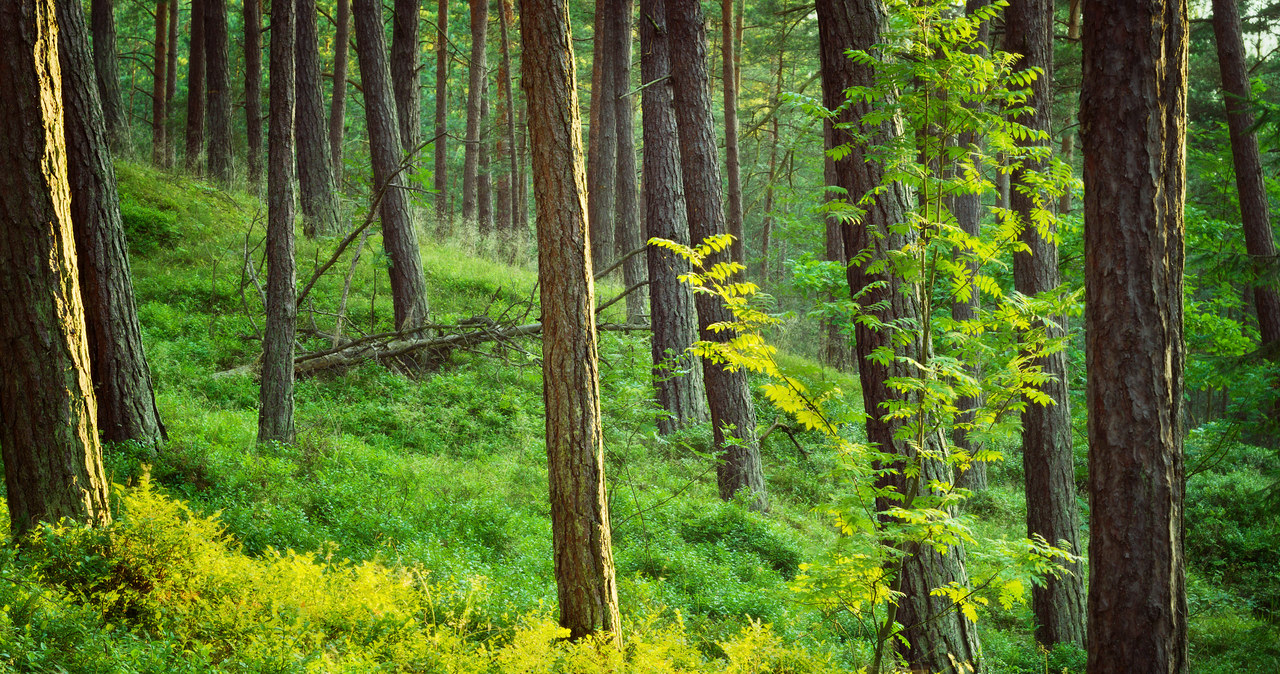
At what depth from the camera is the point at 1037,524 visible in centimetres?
737

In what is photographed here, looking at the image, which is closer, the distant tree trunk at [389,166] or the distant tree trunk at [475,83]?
the distant tree trunk at [389,166]

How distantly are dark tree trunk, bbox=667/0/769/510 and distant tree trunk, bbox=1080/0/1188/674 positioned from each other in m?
4.01

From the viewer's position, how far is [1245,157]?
39.0ft

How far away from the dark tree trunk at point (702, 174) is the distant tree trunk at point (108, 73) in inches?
408

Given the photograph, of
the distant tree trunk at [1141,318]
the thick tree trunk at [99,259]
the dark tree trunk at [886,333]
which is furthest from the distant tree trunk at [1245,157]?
the thick tree trunk at [99,259]

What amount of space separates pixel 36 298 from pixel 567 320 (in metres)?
3.08

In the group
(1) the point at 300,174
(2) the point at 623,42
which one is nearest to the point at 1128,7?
(2) the point at 623,42

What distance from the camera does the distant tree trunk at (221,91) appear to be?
14.3m

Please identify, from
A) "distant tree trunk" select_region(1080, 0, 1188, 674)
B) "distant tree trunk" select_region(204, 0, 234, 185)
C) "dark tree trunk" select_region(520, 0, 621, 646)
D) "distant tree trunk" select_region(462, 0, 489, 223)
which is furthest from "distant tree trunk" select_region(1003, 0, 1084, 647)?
"distant tree trunk" select_region(204, 0, 234, 185)

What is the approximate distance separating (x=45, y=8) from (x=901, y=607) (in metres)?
6.26

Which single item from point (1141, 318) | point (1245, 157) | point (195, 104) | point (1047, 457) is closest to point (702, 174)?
point (1047, 457)

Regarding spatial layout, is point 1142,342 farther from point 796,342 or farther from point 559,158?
point 796,342

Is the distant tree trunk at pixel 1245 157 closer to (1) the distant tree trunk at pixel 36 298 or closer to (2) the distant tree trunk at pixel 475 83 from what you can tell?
(2) the distant tree trunk at pixel 475 83

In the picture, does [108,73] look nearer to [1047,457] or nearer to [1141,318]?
[1047,457]
